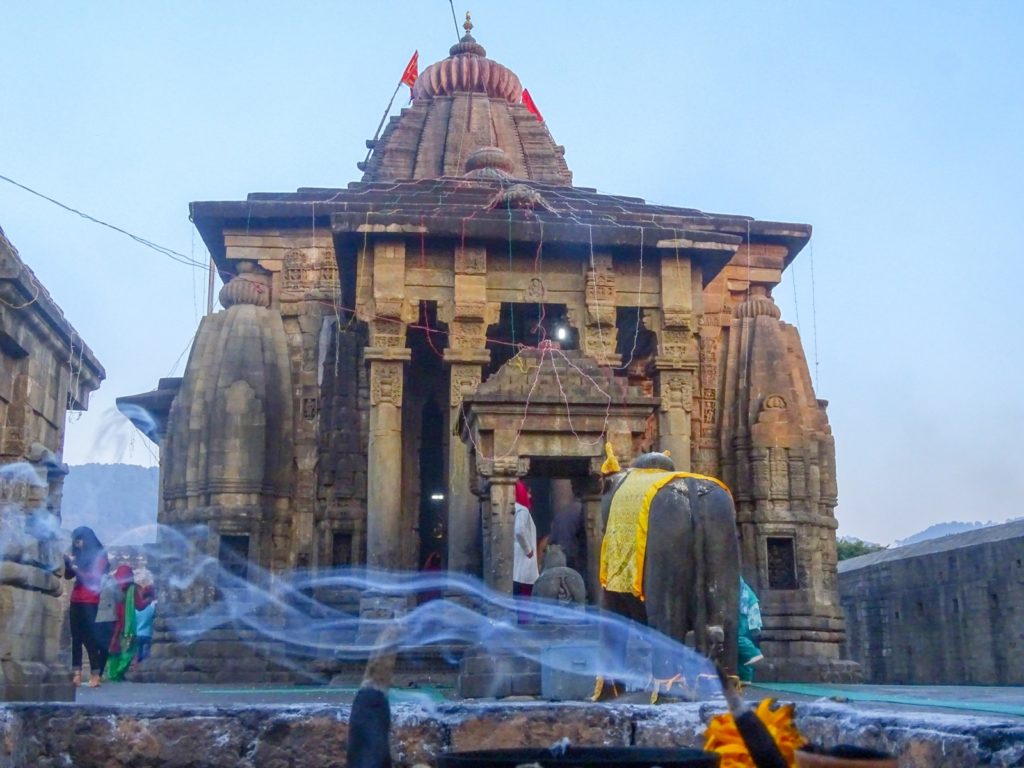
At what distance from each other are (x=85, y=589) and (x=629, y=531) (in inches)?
255

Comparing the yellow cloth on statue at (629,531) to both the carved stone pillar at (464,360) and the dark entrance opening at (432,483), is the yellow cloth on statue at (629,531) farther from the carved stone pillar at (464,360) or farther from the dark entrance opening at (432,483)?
the dark entrance opening at (432,483)

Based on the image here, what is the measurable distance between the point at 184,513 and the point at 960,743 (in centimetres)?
1416

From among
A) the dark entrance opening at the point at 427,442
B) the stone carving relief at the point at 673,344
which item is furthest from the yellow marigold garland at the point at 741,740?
the dark entrance opening at the point at 427,442

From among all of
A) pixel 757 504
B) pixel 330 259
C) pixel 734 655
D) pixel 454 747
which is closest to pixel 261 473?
pixel 330 259

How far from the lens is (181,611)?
51.4 feet

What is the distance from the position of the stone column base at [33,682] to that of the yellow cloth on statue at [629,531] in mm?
3464

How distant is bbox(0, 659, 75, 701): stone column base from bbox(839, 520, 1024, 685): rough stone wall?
19.7m

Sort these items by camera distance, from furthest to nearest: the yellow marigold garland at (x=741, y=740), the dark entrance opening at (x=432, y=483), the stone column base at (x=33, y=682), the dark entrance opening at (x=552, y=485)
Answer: the dark entrance opening at (x=432, y=483), the dark entrance opening at (x=552, y=485), the stone column base at (x=33, y=682), the yellow marigold garland at (x=741, y=740)

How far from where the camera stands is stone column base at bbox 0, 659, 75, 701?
6.19 m

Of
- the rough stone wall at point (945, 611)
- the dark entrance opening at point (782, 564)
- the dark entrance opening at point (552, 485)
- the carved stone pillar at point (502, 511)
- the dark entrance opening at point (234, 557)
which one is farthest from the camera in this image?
the rough stone wall at point (945, 611)

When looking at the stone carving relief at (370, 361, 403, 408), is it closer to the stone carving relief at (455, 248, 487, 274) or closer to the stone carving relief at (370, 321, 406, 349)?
the stone carving relief at (370, 321, 406, 349)

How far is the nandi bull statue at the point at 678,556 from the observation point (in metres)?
6.91

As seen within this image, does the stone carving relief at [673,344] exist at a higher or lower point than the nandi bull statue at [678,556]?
higher

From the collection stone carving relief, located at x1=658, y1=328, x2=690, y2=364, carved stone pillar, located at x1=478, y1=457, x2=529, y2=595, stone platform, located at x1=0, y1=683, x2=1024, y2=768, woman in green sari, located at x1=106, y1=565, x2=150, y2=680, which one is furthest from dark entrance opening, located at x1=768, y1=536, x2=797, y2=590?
stone platform, located at x1=0, y1=683, x2=1024, y2=768
